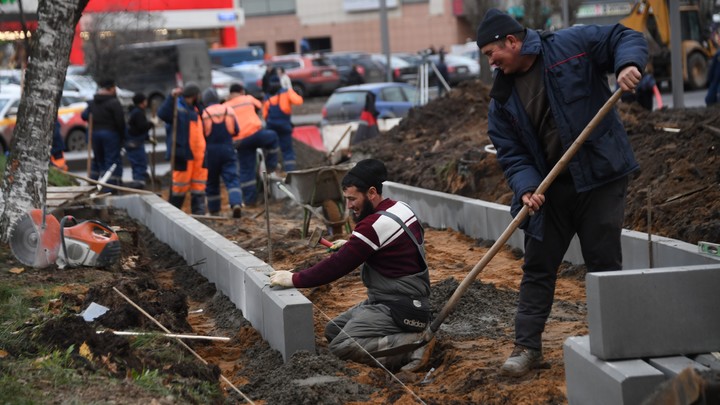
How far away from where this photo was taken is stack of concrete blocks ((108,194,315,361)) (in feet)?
22.8

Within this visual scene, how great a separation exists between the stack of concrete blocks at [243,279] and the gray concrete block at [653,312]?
7.03ft

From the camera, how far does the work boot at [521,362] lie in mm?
6293

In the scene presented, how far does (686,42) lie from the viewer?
3438 centimetres

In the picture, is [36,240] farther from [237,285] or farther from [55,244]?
[237,285]

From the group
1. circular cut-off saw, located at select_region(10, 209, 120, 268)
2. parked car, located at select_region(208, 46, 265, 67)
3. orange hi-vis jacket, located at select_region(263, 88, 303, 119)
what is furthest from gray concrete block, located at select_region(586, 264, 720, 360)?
parked car, located at select_region(208, 46, 265, 67)

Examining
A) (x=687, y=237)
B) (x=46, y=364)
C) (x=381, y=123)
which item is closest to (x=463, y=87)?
(x=381, y=123)

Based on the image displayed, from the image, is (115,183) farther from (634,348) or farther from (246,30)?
(246,30)

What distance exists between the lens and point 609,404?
518 centimetres

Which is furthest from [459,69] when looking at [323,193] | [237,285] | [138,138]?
[237,285]

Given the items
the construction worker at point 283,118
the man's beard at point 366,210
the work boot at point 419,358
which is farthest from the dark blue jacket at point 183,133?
the work boot at point 419,358


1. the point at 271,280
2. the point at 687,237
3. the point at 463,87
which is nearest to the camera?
the point at 271,280

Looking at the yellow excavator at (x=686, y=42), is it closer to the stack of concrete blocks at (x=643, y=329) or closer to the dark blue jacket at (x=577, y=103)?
the dark blue jacket at (x=577, y=103)

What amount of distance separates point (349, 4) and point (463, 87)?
45643 mm

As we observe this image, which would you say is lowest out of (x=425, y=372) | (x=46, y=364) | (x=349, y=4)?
(x=425, y=372)
